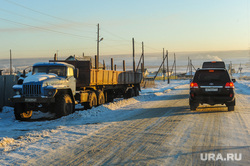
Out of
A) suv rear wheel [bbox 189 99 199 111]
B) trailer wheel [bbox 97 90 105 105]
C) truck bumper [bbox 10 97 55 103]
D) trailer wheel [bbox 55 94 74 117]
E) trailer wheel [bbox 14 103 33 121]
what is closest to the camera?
truck bumper [bbox 10 97 55 103]

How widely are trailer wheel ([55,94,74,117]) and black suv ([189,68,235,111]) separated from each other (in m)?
5.81

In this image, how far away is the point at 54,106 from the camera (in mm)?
12430

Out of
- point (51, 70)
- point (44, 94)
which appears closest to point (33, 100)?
point (44, 94)

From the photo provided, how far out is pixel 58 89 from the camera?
12.7m

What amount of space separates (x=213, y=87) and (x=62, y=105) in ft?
22.5

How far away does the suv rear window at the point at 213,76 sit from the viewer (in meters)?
12.4

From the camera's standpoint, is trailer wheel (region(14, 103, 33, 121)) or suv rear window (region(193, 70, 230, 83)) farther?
suv rear window (region(193, 70, 230, 83))

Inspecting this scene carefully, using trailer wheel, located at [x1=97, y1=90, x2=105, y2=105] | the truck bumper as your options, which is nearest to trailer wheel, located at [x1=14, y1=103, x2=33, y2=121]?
the truck bumper

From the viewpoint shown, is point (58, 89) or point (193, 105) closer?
point (58, 89)

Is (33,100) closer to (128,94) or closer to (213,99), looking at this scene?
(213,99)

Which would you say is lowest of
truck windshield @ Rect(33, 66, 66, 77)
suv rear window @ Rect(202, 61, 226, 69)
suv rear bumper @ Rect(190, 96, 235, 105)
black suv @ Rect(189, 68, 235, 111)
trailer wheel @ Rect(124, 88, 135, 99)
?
trailer wheel @ Rect(124, 88, 135, 99)

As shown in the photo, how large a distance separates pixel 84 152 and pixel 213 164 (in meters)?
2.76

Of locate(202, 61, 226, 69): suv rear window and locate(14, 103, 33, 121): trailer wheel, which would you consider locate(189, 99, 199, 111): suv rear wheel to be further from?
locate(202, 61, 226, 69): suv rear window

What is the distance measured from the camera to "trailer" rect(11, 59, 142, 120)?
39.5 feet
